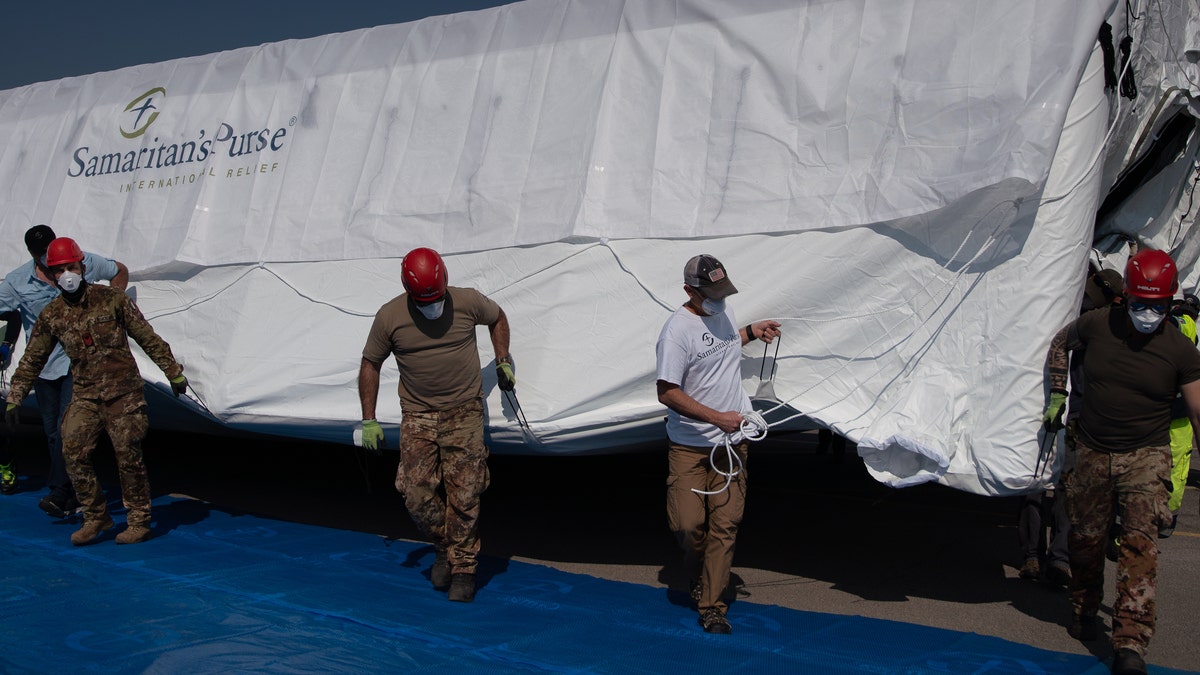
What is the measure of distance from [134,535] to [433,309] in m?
2.77

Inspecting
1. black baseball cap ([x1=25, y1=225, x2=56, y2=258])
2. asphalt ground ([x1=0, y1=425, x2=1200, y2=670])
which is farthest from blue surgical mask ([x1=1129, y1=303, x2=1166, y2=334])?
black baseball cap ([x1=25, y1=225, x2=56, y2=258])

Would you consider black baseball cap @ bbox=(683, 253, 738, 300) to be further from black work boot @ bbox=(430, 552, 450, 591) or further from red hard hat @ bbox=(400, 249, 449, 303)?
black work boot @ bbox=(430, 552, 450, 591)

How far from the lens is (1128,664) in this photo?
14.0 ft

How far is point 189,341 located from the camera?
7410 millimetres

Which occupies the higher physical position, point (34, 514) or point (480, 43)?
point (480, 43)

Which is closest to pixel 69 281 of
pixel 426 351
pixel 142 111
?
pixel 426 351

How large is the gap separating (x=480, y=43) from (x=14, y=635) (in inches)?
177

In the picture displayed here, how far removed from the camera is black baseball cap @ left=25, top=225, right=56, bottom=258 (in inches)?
277

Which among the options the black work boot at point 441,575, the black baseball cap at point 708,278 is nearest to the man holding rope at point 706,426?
the black baseball cap at point 708,278


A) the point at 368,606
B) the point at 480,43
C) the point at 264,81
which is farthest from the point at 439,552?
the point at 264,81

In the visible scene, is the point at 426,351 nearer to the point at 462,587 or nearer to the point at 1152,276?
the point at 462,587

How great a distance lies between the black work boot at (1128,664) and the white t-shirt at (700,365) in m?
1.96

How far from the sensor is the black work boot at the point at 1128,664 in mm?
4258

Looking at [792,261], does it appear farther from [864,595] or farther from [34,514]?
[34,514]
